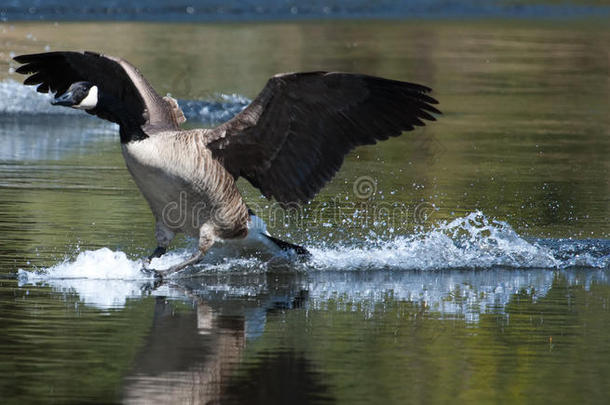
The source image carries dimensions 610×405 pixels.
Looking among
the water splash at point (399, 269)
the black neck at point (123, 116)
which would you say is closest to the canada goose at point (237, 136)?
the black neck at point (123, 116)

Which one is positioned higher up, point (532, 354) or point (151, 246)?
point (151, 246)

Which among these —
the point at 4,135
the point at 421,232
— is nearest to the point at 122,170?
the point at 4,135

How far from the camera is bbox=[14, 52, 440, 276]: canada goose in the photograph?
27.7 ft

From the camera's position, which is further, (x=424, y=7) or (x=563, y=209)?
(x=424, y=7)

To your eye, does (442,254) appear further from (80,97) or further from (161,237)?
(80,97)

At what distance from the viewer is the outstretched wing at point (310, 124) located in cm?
851

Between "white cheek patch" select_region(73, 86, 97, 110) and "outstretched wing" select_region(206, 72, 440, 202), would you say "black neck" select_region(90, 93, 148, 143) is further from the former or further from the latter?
"outstretched wing" select_region(206, 72, 440, 202)

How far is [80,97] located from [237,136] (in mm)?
1181

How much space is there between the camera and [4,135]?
50.5 feet

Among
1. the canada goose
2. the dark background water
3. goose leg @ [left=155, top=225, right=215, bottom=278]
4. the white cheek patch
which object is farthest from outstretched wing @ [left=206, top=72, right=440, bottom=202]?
the dark background water

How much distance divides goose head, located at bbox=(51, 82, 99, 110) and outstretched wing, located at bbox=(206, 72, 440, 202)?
2.97 ft

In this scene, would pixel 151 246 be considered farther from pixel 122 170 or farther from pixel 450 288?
pixel 122 170

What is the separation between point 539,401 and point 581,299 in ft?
7.89

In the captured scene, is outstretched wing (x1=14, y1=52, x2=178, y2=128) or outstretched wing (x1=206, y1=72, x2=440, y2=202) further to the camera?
outstretched wing (x1=14, y1=52, x2=178, y2=128)
